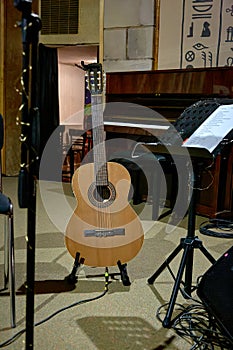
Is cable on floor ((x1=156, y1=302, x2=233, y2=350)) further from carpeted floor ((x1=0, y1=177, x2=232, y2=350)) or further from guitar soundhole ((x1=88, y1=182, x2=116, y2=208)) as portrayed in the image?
guitar soundhole ((x1=88, y1=182, x2=116, y2=208))

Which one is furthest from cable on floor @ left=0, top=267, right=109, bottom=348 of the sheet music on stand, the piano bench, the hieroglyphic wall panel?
the hieroglyphic wall panel

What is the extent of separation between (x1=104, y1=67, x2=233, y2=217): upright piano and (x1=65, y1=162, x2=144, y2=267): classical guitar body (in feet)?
4.57

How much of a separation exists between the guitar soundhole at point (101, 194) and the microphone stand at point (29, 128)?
1.12 m

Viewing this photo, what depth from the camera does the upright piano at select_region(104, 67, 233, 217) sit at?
11.7ft

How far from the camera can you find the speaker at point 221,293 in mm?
1531

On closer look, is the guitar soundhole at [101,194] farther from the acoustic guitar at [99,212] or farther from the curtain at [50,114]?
the curtain at [50,114]

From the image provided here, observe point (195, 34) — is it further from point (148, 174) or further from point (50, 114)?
point (50, 114)

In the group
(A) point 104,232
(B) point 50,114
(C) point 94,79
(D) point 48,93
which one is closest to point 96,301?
(A) point 104,232

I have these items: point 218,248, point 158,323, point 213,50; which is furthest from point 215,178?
point 158,323

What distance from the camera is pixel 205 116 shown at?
1938 millimetres

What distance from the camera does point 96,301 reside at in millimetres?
2066

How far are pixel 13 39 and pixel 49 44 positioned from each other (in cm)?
48

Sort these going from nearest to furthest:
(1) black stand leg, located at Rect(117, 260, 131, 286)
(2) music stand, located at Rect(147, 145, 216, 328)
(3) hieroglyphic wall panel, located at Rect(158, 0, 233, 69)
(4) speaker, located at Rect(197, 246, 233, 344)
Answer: (4) speaker, located at Rect(197, 246, 233, 344) < (2) music stand, located at Rect(147, 145, 216, 328) < (1) black stand leg, located at Rect(117, 260, 131, 286) < (3) hieroglyphic wall panel, located at Rect(158, 0, 233, 69)

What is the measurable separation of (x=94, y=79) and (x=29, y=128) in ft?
4.09
